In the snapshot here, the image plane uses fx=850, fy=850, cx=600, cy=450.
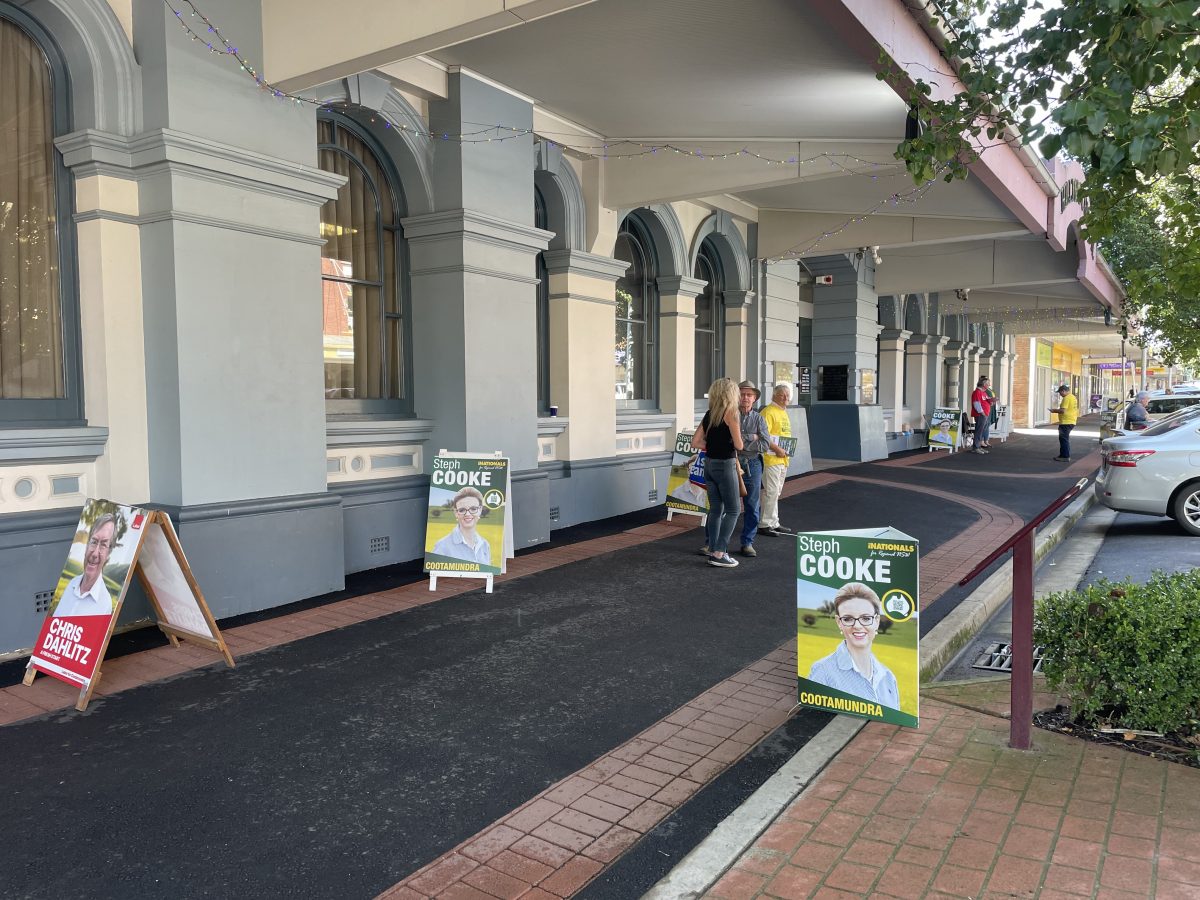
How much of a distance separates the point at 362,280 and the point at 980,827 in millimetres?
6848

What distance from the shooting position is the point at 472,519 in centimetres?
693

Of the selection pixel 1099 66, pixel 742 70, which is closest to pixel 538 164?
pixel 742 70

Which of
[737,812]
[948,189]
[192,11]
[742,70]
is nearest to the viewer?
[737,812]

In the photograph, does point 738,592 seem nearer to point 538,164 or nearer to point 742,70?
point 742,70

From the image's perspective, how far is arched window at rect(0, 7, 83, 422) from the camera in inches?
219

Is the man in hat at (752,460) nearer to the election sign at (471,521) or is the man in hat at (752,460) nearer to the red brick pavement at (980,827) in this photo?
the election sign at (471,521)

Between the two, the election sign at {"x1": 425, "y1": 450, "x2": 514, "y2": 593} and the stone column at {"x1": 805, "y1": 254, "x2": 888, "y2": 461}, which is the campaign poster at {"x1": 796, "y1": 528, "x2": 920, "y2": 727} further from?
the stone column at {"x1": 805, "y1": 254, "x2": 888, "y2": 461}

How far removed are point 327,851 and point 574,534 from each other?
21.2 feet

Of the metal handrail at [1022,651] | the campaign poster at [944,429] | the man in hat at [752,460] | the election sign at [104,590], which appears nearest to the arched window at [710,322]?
the man in hat at [752,460]

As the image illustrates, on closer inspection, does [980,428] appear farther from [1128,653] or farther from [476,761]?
[476,761]

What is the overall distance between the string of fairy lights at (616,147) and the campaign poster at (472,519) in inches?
123

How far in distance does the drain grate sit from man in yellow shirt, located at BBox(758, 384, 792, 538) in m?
3.82

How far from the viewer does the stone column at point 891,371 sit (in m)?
21.4

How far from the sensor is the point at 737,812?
337 cm
